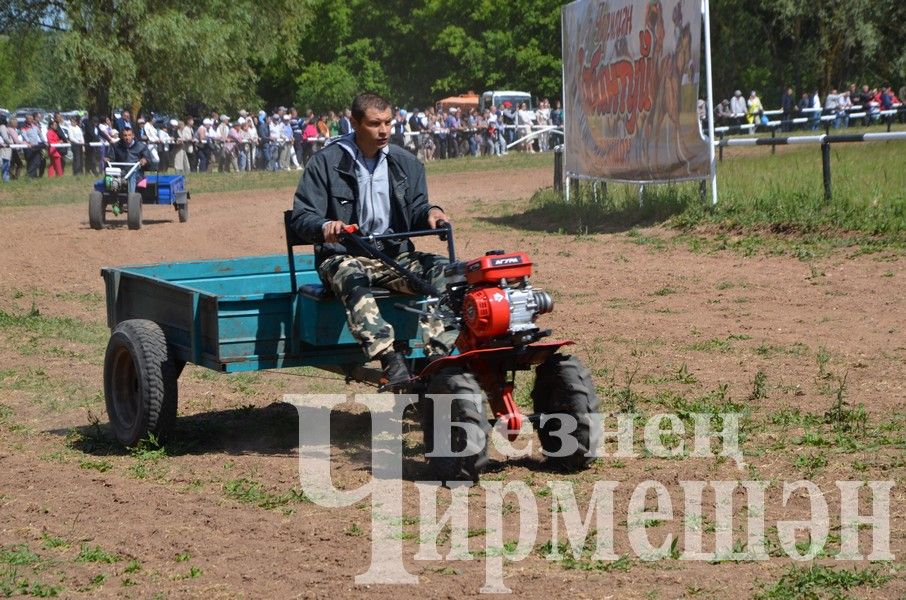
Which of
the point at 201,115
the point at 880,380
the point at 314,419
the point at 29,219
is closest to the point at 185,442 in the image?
the point at 314,419

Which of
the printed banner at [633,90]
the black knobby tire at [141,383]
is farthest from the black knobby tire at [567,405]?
the printed banner at [633,90]

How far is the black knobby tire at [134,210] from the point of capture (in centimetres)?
2100

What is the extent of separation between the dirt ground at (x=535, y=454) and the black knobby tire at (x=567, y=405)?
11 centimetres

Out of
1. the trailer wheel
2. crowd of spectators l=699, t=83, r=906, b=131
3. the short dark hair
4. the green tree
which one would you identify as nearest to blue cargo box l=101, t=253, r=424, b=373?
the short dark hair

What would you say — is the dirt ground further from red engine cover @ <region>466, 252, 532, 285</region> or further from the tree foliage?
the tree foliage

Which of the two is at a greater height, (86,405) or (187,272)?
(187,272)

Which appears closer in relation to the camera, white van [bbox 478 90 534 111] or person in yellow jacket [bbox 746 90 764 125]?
person in yellow jacket [bbox 746 90 764 125]

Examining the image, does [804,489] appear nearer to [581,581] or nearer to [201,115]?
[581,581]

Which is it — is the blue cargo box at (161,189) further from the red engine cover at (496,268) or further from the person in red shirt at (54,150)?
the red engine cover at (496,268)

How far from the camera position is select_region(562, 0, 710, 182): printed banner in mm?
17094

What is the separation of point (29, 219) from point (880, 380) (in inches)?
751

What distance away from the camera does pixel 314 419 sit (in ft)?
27.0

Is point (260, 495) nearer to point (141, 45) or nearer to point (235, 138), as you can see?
point (235, 138)

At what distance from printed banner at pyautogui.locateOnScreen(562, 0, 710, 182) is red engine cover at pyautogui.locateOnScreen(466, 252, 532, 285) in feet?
35.9
